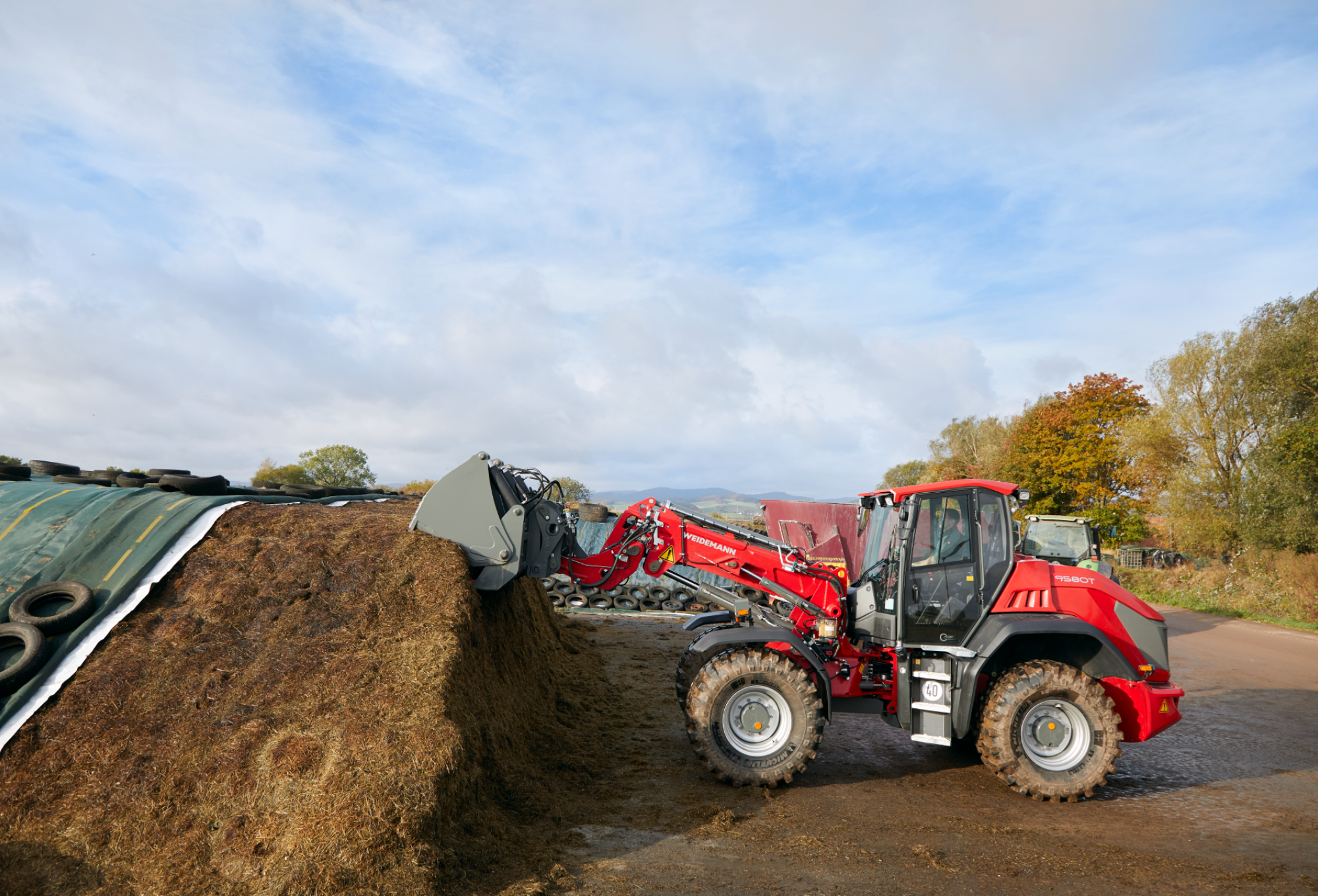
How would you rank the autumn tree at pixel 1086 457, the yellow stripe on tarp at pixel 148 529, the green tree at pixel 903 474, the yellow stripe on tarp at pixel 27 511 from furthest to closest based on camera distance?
1. the green tree at pixel 903 474
2. the autumn tree at pixel 1086 457
3. the yellow stripe on tarp at pixel 27 511
4. the yellow stripe on tarp at pixel 148 529

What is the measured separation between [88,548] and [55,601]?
2.35 feet

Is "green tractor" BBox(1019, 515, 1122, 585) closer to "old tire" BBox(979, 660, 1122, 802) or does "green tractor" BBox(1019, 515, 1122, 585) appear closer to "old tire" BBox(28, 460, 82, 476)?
"old tire" BBox(979, 660, 1122, 802)

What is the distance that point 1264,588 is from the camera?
2097 cm

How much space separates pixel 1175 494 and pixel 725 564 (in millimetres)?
25852

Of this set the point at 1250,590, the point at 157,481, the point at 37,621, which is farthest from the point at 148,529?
the point at 1250,590

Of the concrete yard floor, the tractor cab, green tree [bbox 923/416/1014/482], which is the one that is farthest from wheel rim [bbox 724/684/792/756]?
green tree [bbox 923/416/1014/482]

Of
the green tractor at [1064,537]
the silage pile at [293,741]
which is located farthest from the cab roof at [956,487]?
the green tractor at [1064,537]

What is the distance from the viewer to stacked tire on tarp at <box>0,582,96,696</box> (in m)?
5.78

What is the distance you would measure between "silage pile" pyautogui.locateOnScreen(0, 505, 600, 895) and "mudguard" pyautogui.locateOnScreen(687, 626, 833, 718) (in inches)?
70.2

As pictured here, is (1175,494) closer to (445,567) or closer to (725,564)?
(725,564)

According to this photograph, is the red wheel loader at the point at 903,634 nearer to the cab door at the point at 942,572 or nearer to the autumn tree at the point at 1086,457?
the cab door at the point at 942,572

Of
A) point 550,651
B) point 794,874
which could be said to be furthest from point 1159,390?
point 794,874

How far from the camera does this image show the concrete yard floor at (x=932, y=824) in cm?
496

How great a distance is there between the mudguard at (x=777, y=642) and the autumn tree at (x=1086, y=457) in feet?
101
